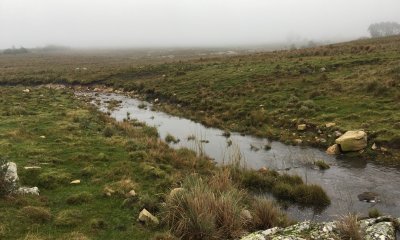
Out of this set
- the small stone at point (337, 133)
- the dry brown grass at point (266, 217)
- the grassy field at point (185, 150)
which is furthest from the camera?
the small stone at point (337, 133)

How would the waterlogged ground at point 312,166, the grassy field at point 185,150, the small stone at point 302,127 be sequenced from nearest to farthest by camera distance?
the grassy field at point 185,150
the waterlogged ground at point 312,166
the small stone at point 302,127

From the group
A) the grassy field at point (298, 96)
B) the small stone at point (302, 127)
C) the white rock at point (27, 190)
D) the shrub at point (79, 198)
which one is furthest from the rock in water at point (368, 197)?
the white rock at point (27, 190)

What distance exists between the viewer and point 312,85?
31500mm

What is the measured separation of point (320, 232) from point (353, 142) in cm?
1021

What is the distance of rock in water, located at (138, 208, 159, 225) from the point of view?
10.8 meters

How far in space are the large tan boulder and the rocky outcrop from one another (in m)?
8.61

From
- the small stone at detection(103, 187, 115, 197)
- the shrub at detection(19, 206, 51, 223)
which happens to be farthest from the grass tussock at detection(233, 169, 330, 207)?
the shrub at detection(19, 206, 51, 223)

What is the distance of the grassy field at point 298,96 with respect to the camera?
21.5 metres

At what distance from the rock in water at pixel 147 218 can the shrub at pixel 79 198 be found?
2.26m

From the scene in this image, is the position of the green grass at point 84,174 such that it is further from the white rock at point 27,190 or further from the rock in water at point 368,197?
the rock in water at point 368,197

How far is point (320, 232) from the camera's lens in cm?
973

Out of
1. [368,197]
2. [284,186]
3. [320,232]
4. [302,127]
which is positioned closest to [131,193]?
[284,186]

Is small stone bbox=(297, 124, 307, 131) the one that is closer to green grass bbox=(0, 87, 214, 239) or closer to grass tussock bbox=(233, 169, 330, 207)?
grass tussock bbox=(233, 169, 330, 207)

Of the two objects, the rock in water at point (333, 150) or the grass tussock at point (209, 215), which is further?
the rock in water at point (333, 150)
